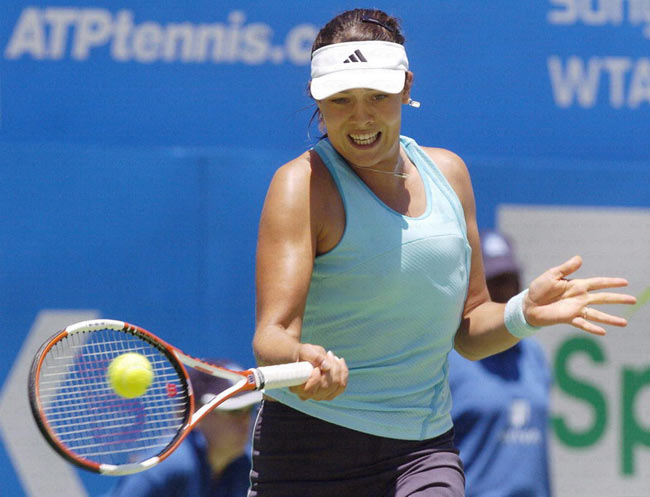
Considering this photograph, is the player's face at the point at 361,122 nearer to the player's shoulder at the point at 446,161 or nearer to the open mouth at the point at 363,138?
the open mouth at the point at 363,138

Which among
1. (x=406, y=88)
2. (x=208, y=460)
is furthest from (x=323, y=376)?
(x=208, y=460)

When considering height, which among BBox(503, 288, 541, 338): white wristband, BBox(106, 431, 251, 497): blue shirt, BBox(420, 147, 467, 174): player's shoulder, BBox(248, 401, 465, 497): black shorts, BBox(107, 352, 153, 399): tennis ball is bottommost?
BBox(248, 401, 465, 497): black shorts

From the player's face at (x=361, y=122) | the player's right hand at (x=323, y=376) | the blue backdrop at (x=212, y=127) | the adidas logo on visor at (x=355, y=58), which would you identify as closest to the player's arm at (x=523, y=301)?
the player's face at (x=361, y=122)

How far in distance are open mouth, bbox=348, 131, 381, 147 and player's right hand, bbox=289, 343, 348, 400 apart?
1.71 feet

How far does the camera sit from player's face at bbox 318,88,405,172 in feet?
8.23

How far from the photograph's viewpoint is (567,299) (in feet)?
8.60

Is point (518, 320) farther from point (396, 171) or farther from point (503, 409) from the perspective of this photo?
point (503, 409)

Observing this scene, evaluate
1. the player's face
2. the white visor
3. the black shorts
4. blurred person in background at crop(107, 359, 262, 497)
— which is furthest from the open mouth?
blurred person in background at crop(107, 359, 262, 497)

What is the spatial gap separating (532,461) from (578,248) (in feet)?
2.55

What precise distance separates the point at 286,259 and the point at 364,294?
0.20 metres

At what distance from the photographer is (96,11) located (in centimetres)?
404

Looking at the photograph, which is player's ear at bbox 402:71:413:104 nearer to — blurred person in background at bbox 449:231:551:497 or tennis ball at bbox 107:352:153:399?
tennis ball at bbox 107:352:153:399

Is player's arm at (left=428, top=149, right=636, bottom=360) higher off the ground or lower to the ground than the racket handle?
higher

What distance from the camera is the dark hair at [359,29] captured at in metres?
2.63
